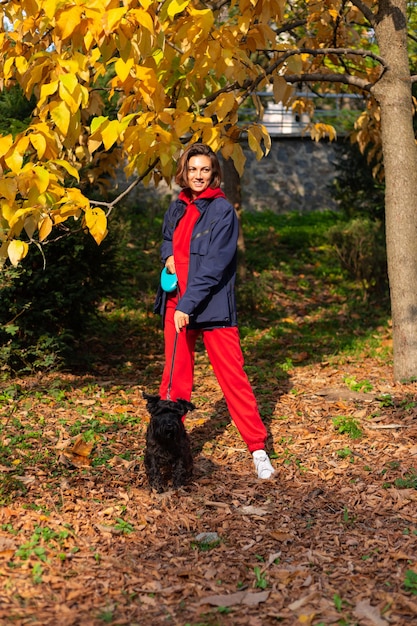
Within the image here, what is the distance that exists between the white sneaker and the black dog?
18.7 inches

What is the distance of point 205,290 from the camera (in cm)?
491

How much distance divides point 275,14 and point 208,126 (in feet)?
3.24

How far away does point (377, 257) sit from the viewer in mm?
12531

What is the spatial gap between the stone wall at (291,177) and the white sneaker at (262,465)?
43.0 feet

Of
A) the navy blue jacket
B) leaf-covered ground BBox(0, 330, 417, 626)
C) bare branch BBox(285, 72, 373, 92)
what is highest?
bare branch BBox(285, 72, 373, 92)

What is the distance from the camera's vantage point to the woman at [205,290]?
4965 mm

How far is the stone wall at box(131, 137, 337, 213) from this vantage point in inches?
712

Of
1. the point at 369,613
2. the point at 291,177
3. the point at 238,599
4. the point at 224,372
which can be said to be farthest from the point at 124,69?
the point at 291,177

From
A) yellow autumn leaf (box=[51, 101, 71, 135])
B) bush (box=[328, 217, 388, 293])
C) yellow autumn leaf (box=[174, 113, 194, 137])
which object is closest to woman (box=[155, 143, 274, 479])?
yellow autumn leaf (box=[174, 113, 194, 137])

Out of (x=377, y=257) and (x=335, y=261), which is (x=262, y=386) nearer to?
(x=377, y=257)

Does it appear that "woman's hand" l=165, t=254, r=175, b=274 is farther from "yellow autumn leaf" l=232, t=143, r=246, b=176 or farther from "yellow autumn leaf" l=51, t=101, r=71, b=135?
"yellow autumn leaf" l=51, t=101, r=71, b=135

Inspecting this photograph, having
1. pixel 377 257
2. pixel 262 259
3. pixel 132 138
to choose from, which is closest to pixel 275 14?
pixel 132 138

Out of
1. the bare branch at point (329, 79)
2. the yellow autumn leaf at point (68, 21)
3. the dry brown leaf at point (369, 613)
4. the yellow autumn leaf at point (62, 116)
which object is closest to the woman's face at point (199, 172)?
the yellow autumn leaf at point (62, 116)

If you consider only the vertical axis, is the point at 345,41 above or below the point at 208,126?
above
